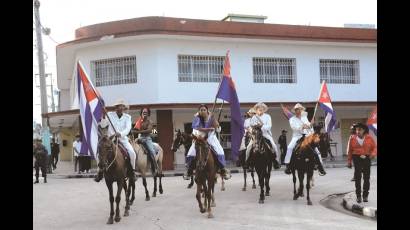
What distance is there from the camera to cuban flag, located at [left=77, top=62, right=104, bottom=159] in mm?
10352

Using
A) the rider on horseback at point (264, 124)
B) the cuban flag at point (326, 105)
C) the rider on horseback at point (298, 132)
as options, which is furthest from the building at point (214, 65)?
the rider on horseback at point (298, 132)

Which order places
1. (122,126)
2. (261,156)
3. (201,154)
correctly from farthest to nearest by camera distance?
(261,156) → (122,126) → (201,154)

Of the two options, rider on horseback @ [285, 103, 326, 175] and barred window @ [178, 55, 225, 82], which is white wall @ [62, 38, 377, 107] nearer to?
barred window @ [178, 55, 225, 82]

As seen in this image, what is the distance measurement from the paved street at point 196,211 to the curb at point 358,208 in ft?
1.47

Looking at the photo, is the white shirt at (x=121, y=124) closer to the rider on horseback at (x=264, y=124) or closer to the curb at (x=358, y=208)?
the rider on horseback at (x=264, y=124)

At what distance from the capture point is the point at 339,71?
2944cm

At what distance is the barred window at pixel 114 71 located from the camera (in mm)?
26188

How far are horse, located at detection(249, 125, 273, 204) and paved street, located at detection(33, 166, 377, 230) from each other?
577 mm

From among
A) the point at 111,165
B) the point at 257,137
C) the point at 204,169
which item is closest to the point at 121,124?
the point at 111,165

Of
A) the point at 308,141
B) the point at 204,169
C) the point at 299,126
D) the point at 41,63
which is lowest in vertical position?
the point at 204,169

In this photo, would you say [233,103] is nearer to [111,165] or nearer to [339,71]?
[111,165]

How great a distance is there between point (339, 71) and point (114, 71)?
12558 mm

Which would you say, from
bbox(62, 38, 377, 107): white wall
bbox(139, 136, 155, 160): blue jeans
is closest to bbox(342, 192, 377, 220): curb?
bbox(139, 136, 155, 160): blue jeans
